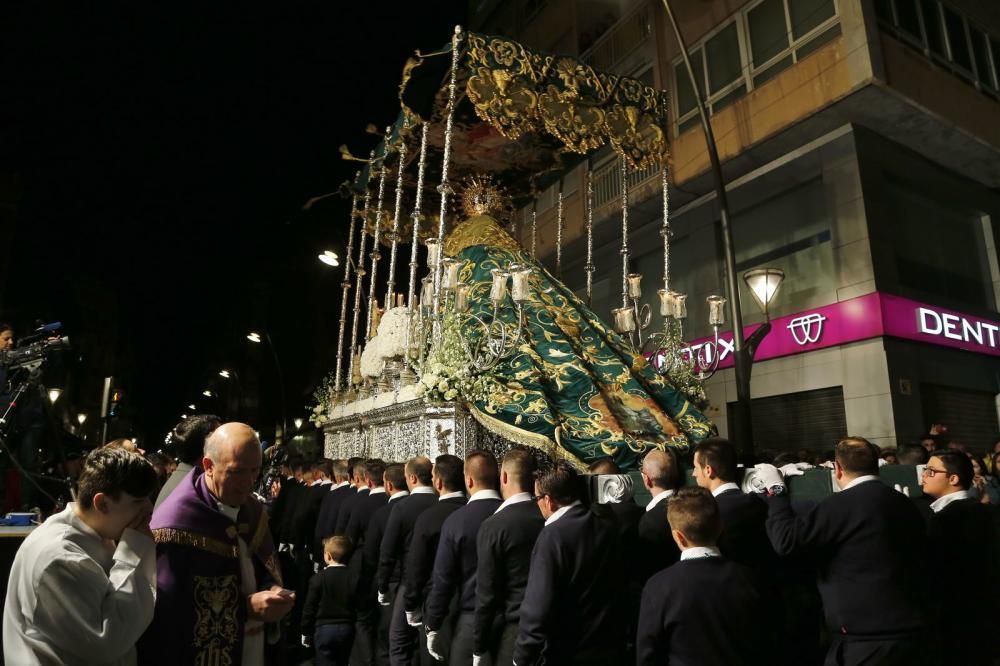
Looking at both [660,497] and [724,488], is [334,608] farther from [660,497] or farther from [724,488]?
[724,488]

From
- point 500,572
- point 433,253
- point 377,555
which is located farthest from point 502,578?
point 433,253

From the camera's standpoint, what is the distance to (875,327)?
30.1ft

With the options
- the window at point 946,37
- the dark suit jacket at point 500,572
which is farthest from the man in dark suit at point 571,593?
the window at point 946,37

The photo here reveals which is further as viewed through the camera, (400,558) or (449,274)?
(449,274)

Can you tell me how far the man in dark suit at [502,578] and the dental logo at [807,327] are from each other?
834 cm

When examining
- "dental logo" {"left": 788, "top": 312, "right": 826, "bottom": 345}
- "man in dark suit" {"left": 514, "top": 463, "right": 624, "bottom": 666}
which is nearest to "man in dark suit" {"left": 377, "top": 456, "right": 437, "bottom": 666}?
"man in dark suit" {"left": 514, "top": 463, "right": 624, "bottom": 666}

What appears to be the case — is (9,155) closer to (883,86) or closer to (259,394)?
(259,394)

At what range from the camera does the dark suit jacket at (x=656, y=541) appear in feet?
10.5

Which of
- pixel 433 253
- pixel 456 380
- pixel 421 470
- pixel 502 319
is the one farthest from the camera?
pixel 433 253

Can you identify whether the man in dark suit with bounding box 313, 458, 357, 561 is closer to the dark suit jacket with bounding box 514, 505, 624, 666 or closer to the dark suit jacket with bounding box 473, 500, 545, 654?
the dark suit jacket with bounding box 473, 500, 545, 654

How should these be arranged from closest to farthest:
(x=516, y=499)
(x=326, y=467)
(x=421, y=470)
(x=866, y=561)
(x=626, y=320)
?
(x=866, y=561) → (x=516, y=499) → (x=421, y=470) → (x=326, y=467) → (x=626, y=320)

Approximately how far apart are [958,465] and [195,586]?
12.2 feet

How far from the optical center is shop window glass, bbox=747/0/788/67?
10938 mm

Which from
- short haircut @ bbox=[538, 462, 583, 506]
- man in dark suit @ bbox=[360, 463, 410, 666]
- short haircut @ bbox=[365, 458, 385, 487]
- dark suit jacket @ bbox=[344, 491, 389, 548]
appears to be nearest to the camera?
short haircut @ bbox=[538, 462, 583, 506]
